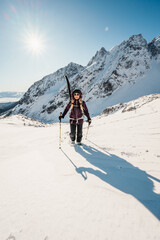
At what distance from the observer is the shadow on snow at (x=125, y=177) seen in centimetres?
173

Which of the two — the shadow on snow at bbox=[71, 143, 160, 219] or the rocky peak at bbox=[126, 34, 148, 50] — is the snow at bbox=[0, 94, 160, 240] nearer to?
the shadow on snow at bbox=[71, 143, 160, 219]

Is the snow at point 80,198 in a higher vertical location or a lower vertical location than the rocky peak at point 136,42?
lower

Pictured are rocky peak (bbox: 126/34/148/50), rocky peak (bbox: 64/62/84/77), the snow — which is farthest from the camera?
rocky peak (bbox: 64/62/84/77)

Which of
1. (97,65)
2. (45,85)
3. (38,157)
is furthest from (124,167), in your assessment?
(45,85)

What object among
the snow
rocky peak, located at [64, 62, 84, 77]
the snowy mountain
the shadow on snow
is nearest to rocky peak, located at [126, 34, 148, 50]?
the snowy mountain

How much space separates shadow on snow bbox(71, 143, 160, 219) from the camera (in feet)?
5.68

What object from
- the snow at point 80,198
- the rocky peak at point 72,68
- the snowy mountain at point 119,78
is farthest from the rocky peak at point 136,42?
the snow at point 80,198

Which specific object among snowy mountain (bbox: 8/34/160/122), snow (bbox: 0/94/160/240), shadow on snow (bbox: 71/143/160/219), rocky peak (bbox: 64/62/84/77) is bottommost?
shadow on snow (bbox: 71/143/160/219)

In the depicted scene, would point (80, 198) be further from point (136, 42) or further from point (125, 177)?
point (136, 42)

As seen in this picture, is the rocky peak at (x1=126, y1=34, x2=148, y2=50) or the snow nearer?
the snow

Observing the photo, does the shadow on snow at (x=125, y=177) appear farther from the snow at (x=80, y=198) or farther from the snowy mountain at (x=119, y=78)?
the snowy mountain at (x=119, y=78)

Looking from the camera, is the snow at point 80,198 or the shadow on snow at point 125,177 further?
the shadow on snow at point 125,177

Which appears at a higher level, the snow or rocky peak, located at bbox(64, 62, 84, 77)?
rocky peak, located at bbox(64, 62, 84, 77)

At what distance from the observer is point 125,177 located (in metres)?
2.40
